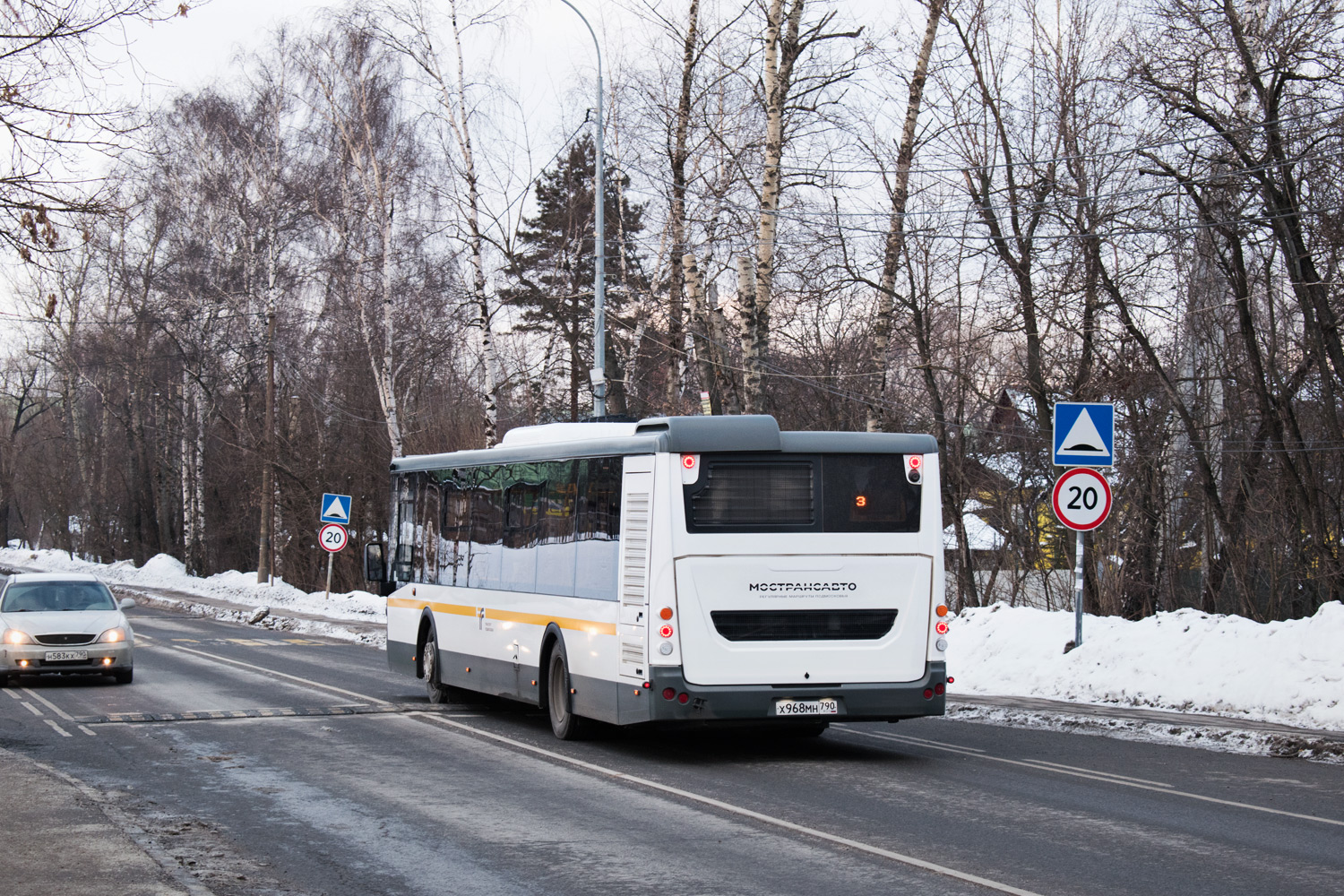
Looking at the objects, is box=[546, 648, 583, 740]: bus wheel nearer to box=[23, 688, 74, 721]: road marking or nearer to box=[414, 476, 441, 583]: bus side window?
box=[414, 476, 441, 583]: bus side window

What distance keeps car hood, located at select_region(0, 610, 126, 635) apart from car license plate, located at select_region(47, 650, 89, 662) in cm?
25

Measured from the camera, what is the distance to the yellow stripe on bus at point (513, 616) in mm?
12867

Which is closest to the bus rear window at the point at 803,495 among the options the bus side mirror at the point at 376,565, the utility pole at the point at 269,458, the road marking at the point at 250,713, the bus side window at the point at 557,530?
the bus side window at the point at 557,530

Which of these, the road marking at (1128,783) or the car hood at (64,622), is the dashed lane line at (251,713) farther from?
the road marking at (1128,783)

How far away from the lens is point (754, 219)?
26.9 meters

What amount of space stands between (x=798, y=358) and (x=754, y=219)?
936 centimetres

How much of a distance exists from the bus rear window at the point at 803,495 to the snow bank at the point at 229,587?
22439mm

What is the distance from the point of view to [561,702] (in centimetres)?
1377

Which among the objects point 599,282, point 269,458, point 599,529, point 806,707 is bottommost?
point 806,707

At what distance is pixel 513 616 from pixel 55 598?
9012mm

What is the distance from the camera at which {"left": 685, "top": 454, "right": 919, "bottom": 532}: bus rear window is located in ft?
40.0

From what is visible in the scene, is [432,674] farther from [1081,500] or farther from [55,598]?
[1081,500]

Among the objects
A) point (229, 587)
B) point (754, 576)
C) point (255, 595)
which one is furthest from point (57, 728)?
point (229, 587)

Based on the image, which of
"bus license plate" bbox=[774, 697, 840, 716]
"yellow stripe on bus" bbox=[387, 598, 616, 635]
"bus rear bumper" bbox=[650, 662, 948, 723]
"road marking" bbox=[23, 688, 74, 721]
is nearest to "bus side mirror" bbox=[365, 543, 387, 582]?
"yellow stripe on bus" bbox=[387, 598, 616, 635]
